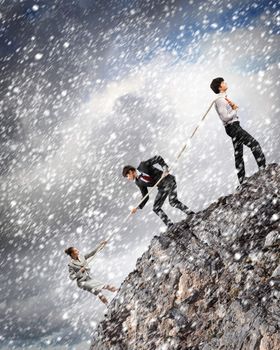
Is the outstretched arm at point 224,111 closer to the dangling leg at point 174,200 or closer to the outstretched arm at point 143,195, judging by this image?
the dangling leg at point 174,200

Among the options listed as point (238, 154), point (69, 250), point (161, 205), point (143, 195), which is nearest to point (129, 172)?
point (143, 195)

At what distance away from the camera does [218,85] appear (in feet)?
33.6

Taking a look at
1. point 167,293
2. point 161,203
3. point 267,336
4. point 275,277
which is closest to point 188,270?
point 167,293

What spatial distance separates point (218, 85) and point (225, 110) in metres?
0.71

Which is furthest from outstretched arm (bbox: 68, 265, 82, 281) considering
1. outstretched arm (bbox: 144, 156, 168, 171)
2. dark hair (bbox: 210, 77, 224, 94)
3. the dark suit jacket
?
dark hair (bbox: 210, 77, 224, 94)

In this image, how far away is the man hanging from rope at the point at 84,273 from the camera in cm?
1265

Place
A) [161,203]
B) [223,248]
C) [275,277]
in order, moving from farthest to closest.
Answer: [161,203] < [223,248] < [275,277]

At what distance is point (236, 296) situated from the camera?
810 centimetres

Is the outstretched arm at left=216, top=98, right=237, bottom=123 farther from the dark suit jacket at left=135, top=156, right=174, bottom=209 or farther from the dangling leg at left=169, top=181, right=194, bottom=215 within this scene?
the dangling leg at left=169, top=181, right=194, bottom=215

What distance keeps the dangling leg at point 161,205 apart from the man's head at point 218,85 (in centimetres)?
334

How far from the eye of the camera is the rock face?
7.25 meters

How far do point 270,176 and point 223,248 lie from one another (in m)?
2.68

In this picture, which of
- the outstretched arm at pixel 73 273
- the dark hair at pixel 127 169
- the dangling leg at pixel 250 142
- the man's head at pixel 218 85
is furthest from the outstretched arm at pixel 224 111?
the outstretched arm at pixel 73 273

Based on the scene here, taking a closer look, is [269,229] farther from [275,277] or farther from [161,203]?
[161,203]
